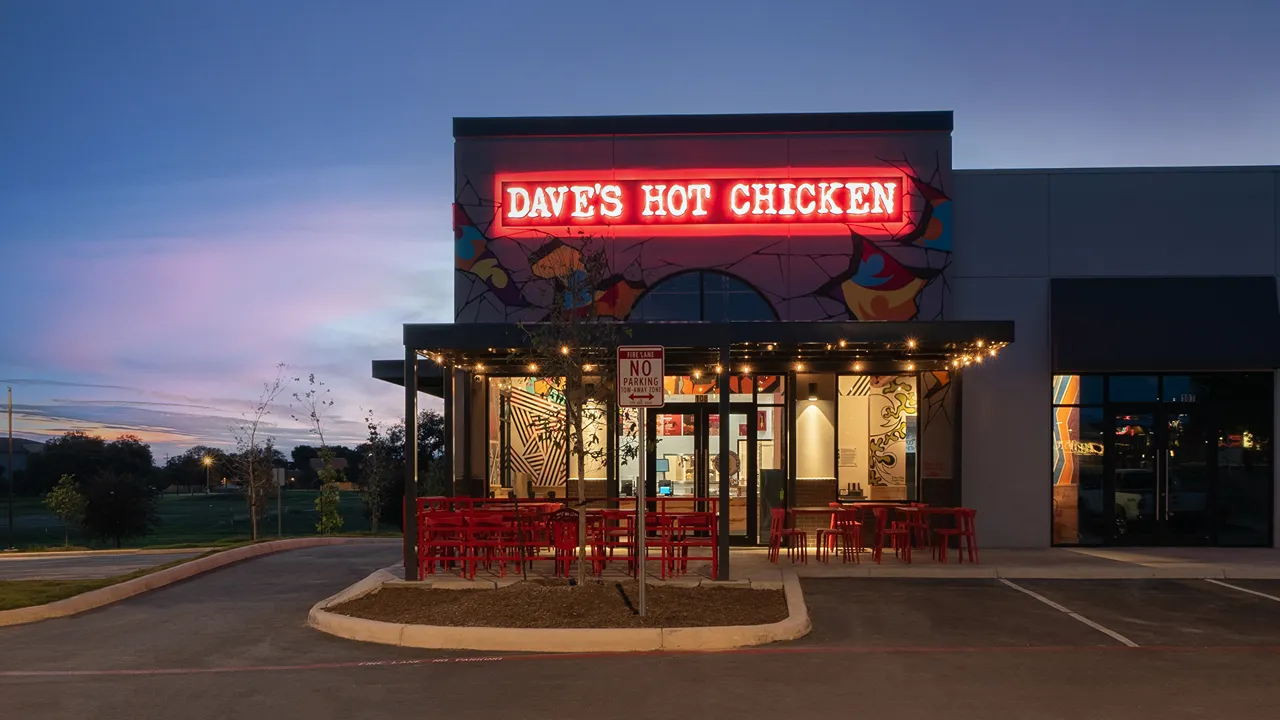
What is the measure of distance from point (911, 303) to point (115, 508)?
126 ft

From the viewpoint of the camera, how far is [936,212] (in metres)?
17.3

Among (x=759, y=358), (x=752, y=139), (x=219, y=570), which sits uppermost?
(x=752, y=139)

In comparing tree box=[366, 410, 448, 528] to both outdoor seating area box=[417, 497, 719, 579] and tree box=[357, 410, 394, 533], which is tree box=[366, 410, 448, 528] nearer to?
tree box=[357, 410, 394, 533]

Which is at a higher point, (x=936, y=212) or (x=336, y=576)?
(x=936, y=212)

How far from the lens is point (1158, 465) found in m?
17.1

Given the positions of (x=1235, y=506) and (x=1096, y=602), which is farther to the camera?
(x=1235, y=506)

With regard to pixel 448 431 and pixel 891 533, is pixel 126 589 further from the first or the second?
pixel 891 533

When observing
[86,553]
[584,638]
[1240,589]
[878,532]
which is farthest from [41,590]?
[1240,589]

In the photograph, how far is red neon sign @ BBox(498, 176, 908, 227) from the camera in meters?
17.3

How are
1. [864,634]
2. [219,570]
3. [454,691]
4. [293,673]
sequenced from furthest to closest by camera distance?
[219,570] → [864,634] → [293,673] → [454,691]

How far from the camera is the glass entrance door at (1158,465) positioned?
17.1 meters

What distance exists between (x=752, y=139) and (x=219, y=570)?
11.0 m

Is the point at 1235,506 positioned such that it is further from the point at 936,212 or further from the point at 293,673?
the point at 293,673

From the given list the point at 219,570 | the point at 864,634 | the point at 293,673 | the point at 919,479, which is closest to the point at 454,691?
the point at 293,673
